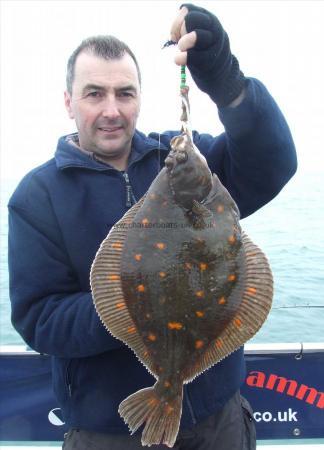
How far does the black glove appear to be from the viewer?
2.21m

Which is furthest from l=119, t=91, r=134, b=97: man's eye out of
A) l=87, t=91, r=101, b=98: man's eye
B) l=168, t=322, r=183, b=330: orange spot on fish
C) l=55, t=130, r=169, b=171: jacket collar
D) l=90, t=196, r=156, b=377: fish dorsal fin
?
l=168, t=322, r=183, b=330: orange spot on fish

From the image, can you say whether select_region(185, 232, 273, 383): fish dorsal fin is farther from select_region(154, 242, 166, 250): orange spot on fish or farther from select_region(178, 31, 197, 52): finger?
select_region(178, 31, 197, 52): finger

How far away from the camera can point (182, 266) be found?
199 cm

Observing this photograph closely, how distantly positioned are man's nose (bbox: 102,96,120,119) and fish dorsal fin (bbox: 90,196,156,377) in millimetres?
700

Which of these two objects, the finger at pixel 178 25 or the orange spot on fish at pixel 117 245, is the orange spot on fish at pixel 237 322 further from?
the finger at pixel 178 25

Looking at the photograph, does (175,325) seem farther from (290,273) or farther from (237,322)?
(290,273)

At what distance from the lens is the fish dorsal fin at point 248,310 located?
81.2 inches

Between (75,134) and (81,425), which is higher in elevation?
(75,134)

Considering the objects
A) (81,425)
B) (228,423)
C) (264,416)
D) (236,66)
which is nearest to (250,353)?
(264,416)

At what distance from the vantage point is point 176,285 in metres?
1.99

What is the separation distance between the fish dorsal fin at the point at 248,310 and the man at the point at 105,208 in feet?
1.32

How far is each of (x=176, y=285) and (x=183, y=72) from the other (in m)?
1.01

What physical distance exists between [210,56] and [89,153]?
2.89 feet

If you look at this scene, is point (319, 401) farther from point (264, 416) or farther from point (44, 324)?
point (44, 324)
